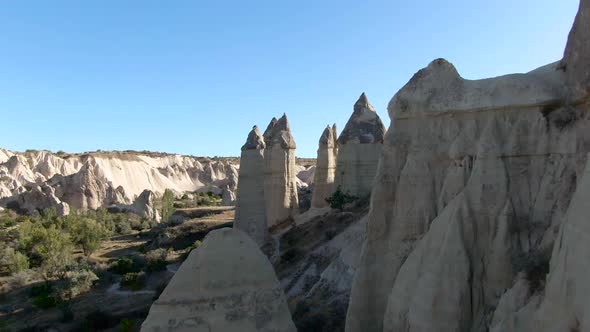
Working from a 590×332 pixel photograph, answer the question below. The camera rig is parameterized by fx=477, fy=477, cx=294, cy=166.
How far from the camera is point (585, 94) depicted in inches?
296

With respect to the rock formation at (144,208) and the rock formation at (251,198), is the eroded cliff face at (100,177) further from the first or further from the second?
the rock formation at (251,198)

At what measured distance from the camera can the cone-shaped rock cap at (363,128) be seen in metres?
30.0

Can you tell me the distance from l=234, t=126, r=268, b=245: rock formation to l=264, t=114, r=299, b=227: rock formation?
4351mm

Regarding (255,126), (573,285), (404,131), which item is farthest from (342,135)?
(573,285)

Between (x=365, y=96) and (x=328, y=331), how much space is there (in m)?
21.6

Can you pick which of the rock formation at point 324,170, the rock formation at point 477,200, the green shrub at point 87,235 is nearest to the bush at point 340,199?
the rock formation at point 324,170

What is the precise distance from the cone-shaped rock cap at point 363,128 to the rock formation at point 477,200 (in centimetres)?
1969

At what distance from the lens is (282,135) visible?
3166cm

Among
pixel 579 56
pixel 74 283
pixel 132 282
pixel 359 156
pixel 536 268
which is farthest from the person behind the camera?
pixel 359 156

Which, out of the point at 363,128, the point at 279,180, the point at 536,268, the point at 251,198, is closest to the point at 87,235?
the point at 279,180

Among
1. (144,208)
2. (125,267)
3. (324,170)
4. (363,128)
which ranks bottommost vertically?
(125,267)

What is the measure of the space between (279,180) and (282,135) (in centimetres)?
306

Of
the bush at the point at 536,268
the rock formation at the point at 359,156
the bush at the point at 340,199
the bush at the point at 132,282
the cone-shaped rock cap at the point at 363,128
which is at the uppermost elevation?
the cone-shaped rock cap at the point at 363,128

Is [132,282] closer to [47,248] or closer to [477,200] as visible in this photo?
[47,248]
